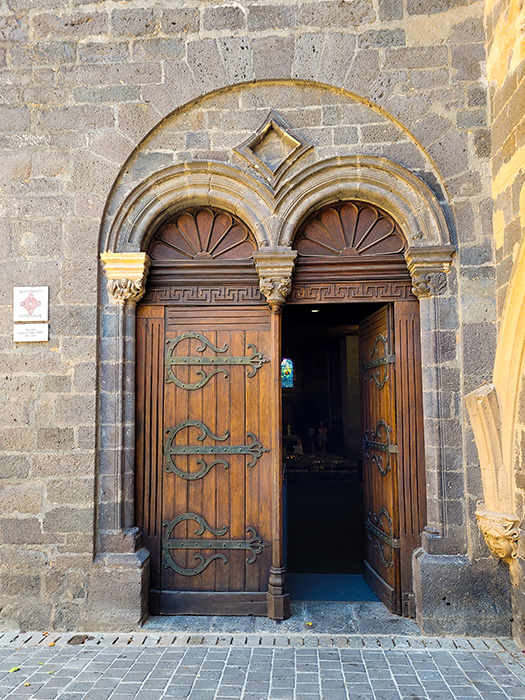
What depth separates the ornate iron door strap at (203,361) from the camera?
416 centimetres

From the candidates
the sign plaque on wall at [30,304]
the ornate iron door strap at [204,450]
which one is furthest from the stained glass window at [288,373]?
the sign plaque on wall at [30,304]

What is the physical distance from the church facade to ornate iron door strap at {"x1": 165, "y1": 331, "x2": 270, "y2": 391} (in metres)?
0.01

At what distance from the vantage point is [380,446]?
170 inches

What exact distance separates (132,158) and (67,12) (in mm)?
1319

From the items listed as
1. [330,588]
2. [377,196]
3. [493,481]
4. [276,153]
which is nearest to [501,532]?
[493,481]

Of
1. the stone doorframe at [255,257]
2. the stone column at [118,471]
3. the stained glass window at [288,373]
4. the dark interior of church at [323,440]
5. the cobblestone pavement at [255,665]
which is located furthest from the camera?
the stained glass window at [288,373]

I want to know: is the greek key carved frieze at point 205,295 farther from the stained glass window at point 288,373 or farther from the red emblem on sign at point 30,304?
the stained glass window at point 288,373

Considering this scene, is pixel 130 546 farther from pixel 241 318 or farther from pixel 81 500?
pixel 241 318

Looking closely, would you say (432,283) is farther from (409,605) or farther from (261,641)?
(261,641)

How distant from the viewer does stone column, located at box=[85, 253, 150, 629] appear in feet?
12.3

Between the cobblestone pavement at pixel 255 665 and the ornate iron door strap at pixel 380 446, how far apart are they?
116 centimetres

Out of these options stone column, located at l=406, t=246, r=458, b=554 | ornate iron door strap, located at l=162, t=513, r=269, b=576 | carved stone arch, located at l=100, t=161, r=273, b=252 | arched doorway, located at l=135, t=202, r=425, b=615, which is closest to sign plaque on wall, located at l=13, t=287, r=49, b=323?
carved stone arch, located at l=100, t=161, r=273, b=252

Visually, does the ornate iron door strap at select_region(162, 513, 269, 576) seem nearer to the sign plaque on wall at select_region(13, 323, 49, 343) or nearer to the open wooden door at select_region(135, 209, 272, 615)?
the open wooden door at select_region(135, 209, 272, 615)

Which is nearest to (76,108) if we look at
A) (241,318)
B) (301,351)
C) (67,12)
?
(67,12)
